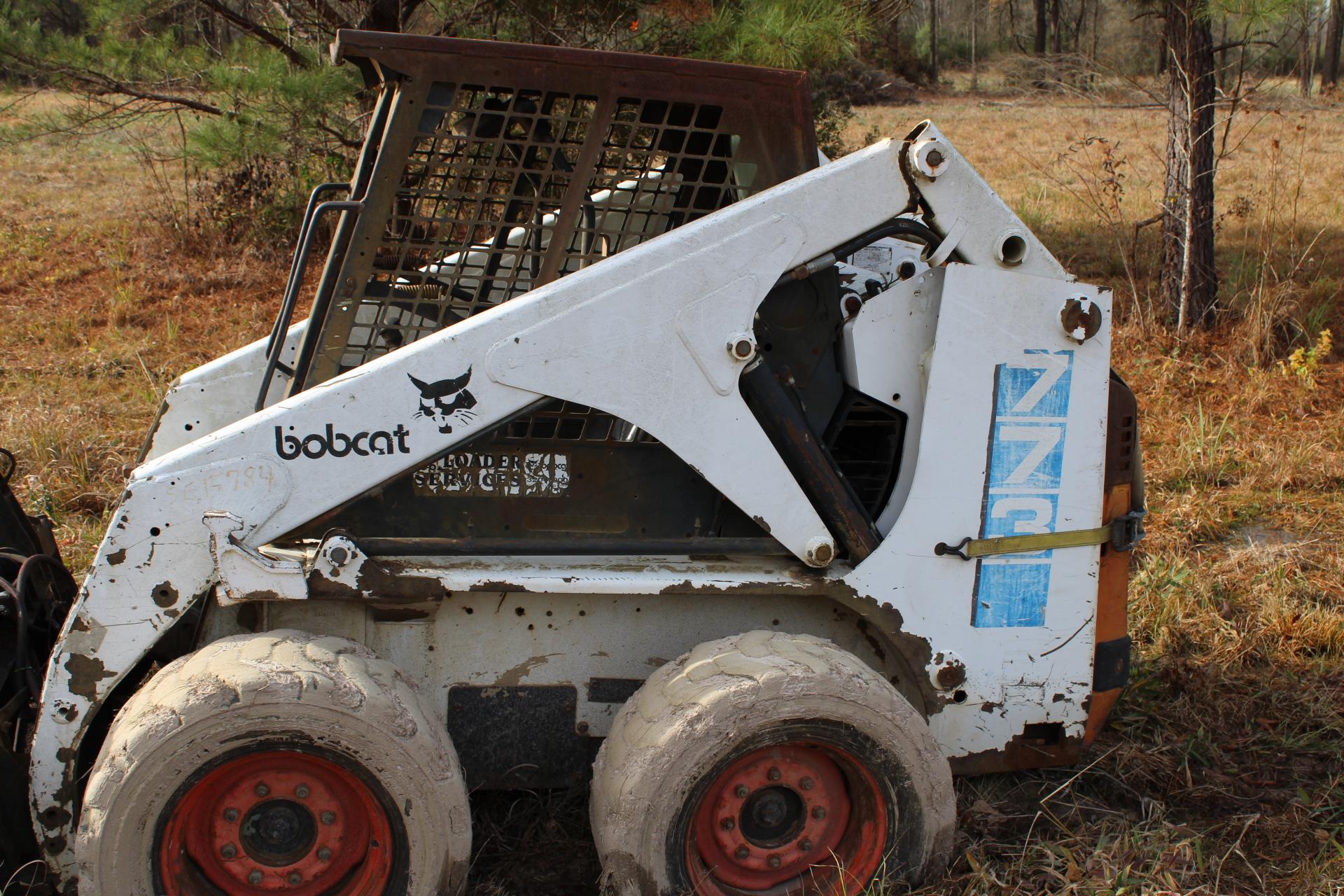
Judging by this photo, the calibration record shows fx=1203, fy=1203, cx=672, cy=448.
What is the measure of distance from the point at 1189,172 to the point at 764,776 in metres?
5.49

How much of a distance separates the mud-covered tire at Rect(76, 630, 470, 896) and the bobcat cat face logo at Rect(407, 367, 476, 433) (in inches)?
19.6

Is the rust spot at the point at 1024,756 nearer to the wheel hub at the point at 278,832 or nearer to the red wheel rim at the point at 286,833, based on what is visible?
the red wheel rim at the point at 286,833

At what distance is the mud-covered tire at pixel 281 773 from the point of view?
2.24 m

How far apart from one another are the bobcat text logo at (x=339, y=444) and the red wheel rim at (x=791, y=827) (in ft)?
3.17

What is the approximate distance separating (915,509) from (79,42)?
686cm

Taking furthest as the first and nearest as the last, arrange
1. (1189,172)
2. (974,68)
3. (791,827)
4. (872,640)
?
1. (974,68)
2. (1189,172)
3. (872,640)
4. (791,827)

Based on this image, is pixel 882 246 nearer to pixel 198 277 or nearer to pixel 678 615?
pixel 678 615

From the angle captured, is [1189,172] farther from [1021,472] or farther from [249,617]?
[249,617]

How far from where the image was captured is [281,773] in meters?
2.37

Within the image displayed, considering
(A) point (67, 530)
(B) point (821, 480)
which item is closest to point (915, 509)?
(B) point (821, 480)

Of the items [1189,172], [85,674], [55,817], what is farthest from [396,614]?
[1189,172]

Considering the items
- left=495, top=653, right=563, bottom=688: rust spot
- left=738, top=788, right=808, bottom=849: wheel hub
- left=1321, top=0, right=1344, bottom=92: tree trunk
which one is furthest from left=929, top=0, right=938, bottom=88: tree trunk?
left=738, top=788, right=808, bottom=849: wheel hub

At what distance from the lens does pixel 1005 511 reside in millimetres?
2773

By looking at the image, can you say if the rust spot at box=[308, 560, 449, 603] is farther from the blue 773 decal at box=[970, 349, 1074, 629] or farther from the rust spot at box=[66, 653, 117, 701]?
the blue 773 decal at box=[970, 349, 1074, 629]
